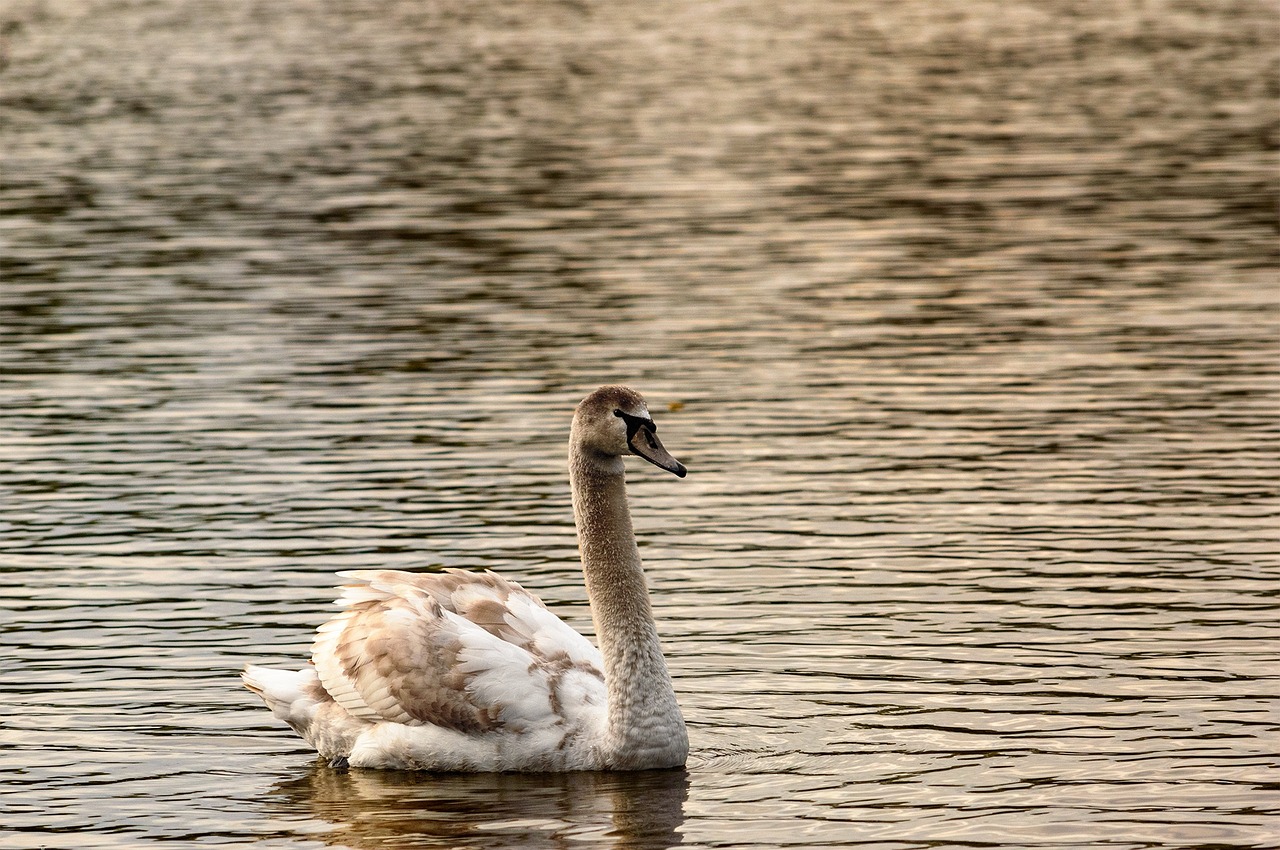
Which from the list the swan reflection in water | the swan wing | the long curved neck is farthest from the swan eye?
the swan reflection in water

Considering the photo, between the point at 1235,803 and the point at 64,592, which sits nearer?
the point at 1235,803

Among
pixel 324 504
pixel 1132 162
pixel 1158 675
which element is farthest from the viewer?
pixel 1132 162

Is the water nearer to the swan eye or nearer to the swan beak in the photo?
the swan beak

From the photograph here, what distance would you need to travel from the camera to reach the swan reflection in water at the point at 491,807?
41.5 feet

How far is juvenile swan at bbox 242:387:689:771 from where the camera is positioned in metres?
13.7

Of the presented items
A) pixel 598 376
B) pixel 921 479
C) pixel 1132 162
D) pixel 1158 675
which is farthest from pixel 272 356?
pixel 1132 162

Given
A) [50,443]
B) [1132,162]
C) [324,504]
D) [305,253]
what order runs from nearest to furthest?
[324,504] < [50,443] < [305,253] < [1132,162]

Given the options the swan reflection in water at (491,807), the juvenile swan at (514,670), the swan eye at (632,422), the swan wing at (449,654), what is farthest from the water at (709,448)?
the swan eye at (632,422)

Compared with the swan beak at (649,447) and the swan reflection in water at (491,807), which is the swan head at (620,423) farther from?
the swan reflection in water at (491,807)

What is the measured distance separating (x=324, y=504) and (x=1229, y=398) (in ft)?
31.6

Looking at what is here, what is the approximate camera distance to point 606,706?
45.5 feet

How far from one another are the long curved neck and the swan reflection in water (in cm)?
23

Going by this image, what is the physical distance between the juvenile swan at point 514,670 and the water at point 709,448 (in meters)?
0.21

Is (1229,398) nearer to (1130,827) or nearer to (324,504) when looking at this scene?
(324,504)
